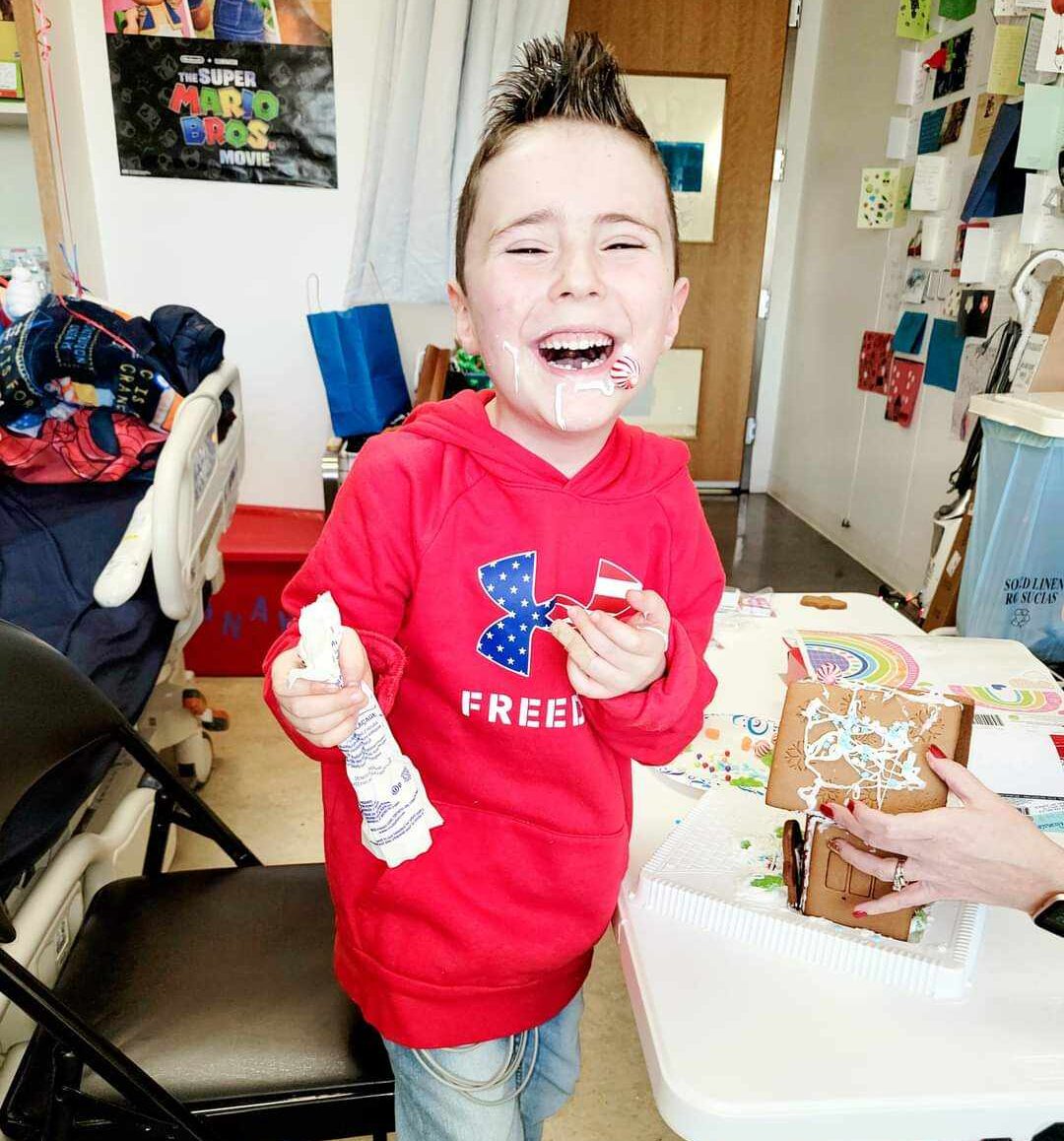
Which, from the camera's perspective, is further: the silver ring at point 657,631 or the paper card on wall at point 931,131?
the paper card on wall at point 931,131

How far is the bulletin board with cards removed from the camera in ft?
7.79

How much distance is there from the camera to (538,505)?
2.58 feet

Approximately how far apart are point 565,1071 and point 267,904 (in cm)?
43

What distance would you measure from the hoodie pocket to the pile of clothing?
1379 millimetres

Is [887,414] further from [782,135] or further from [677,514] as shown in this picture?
[677,514]

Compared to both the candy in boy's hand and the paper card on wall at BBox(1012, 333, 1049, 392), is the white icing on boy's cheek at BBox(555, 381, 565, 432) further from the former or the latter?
the paper card on wall at BBox(1012, 333, 1049, 392)

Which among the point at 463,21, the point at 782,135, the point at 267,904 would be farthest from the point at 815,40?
the point at 267,904

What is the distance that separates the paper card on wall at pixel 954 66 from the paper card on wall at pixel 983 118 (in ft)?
0.55

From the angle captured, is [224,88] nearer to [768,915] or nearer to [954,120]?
[954,120]

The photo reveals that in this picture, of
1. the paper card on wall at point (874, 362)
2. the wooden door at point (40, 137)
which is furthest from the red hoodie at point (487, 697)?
the paper card on wall at point (874, 362)

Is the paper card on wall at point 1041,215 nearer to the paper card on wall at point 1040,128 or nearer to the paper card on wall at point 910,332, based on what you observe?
the paper card on wall at point 1040,128

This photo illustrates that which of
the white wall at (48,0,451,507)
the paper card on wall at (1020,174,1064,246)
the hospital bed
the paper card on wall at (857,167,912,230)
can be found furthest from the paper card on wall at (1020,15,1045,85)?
the hospital bed

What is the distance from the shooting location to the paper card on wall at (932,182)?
117 inches

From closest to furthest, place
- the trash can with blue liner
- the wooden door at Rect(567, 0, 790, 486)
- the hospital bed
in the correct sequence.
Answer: the hospital bed → the trash can with blue liner → the wooden door at Rect(567, 0, 790, 486)
